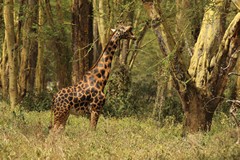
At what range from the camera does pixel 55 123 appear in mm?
10539

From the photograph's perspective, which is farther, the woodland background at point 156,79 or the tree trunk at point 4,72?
the tree trunk at point 4,72

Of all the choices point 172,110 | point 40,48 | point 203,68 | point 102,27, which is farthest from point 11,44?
point 203,68

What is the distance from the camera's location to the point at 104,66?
11156 millimetres

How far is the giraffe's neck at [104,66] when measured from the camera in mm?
11062

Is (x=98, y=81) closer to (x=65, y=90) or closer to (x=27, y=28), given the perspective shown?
(x=65, y=90)

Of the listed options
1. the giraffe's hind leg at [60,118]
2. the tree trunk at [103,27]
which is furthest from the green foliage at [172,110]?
the giraffe's hind leg at [60,118]

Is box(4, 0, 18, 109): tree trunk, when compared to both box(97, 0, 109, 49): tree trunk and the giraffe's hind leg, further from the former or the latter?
the giraffe's hind leg

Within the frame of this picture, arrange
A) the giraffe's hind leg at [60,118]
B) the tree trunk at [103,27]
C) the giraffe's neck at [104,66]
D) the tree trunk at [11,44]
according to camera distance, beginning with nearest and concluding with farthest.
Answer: the giraffe's hind leg at [60,118] → the giraffe's neck at [104,66] → the tree trunk at [11,44] → the tree trunk at [103,27]

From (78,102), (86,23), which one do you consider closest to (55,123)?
(78,102)

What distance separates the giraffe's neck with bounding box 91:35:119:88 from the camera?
36.3ft

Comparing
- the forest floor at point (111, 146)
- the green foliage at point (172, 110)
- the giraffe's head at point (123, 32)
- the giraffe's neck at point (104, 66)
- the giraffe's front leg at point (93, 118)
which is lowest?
the green foliage at point (172, 110)

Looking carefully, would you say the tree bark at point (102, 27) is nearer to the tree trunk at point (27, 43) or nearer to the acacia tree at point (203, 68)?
the tree trunk at point (27, 43)

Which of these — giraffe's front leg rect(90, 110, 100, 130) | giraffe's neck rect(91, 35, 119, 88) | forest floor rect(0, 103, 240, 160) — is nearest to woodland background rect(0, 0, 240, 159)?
forest floor rect(0, 103, 240, 160)

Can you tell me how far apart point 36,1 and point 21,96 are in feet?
10.3
